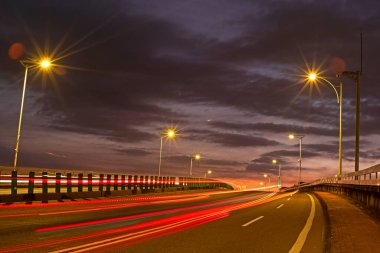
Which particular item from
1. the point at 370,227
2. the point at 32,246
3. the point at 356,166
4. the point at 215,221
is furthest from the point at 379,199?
the point at 356,166

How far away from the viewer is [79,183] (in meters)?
26.7

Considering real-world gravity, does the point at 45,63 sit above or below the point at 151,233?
above

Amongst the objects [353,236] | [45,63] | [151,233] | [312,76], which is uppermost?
[312,76]

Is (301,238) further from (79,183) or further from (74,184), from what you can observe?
(74,184)

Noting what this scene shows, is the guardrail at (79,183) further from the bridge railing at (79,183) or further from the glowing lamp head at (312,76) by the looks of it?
the glowing lamp head at (312,76)

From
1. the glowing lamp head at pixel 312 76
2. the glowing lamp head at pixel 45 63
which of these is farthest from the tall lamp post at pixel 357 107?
the glowing lamp head at pixel 45 63

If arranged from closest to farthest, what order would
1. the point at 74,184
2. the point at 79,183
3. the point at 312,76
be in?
1. the point at 79,183
2. the point at 74,184
3. the point at 312,76

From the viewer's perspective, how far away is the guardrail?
21.7 metres

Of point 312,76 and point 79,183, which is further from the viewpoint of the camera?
point 312,76

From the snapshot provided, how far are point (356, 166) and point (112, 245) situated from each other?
2523 centimetres

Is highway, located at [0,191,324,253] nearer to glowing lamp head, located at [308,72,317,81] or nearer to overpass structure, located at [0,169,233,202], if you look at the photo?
overpass structure, located at [0,169,233,202]

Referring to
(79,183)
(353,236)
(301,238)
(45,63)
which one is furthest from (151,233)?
(45,63)

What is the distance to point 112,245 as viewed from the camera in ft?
30.2

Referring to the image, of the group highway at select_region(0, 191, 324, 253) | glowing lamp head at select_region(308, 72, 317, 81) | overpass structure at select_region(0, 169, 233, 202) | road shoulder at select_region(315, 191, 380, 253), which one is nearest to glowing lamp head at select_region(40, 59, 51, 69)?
overpass structure at select_region(0, 169, 233, 202)
